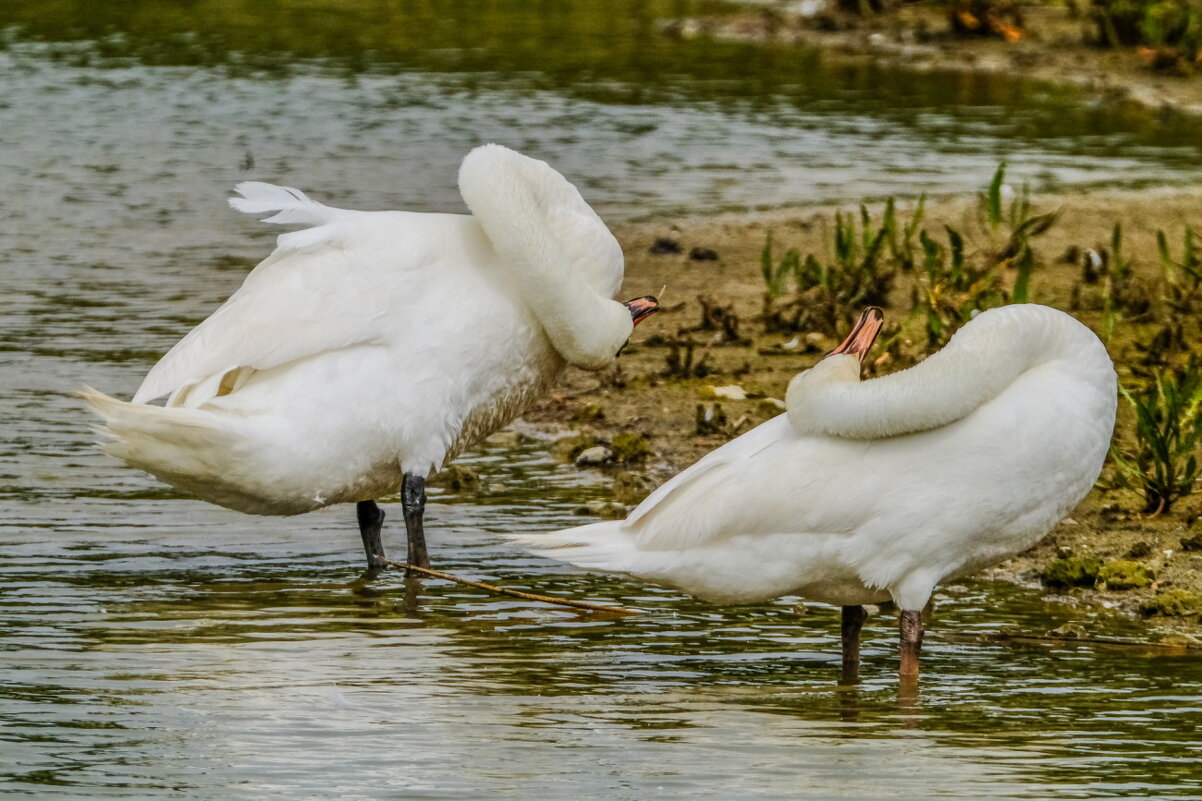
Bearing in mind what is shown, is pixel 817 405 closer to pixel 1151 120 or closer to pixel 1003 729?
pixel 1003 729

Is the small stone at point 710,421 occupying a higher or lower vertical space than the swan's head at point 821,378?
lower

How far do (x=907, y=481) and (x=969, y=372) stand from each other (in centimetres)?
33

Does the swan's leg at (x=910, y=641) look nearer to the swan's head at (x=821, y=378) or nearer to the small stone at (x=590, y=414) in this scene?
the swan's head at (x=821, y=378)

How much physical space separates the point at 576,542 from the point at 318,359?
1.22 meters

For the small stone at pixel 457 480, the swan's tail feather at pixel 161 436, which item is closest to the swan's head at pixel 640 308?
the small stone at pixel 457 480

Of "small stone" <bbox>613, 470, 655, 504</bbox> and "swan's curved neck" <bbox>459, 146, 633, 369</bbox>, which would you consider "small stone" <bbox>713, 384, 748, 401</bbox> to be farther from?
"swan's curved neck" <bbox>459, 146, 633, 369</bbox>

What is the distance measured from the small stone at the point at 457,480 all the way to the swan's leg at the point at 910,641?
8.74ft

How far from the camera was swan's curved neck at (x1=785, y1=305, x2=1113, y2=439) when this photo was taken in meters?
5.70

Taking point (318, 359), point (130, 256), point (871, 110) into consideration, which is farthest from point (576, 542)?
point (871, 110)

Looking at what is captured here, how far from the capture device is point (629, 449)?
8469mm

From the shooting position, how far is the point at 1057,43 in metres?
20.7

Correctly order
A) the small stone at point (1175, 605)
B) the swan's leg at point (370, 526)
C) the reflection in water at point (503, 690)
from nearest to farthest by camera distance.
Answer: the reflection in water at point (503, 690), the small stone at point (1175, 605), the swan's leg at point (370, 526)

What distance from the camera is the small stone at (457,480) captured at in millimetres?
8156

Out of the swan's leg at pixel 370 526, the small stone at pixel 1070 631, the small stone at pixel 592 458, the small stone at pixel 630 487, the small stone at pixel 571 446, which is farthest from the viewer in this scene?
the small stone at pixel 571 446
